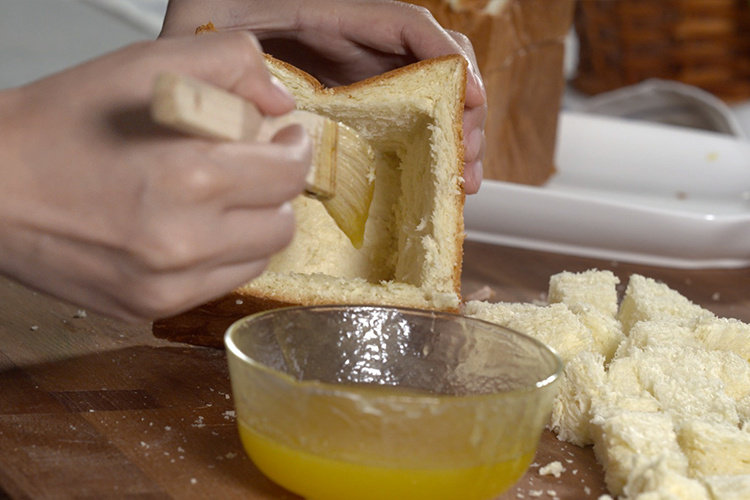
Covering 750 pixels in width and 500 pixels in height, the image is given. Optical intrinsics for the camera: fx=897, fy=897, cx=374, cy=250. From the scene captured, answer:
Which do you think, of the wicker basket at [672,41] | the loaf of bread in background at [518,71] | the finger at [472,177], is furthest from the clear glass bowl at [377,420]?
the wicker basket at [672,41]

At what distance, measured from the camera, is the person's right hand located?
94cm

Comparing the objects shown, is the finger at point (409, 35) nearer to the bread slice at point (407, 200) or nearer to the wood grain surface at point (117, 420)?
the bread slice at point (407, 200)

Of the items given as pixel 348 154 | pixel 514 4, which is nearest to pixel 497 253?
pixel 514 4

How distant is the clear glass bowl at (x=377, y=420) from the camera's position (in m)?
0.99

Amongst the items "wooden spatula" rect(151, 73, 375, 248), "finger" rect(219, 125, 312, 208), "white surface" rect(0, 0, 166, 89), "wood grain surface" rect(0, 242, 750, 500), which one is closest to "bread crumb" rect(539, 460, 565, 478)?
"wood grain surface" rect(0, 242, 750, 500)

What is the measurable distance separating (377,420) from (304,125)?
379mm

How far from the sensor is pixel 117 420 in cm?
131

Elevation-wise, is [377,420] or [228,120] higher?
[228,120]

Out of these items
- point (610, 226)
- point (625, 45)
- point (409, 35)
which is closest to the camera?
point (409, 35)

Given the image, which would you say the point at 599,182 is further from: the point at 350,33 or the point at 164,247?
the point at 164,247

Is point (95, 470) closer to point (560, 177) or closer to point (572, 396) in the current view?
point (572, 396)

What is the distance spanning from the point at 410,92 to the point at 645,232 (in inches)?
49.8

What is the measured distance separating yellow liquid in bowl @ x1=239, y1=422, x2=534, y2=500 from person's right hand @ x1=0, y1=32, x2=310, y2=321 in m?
0.22

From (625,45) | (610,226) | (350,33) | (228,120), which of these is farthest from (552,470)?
(625,45)
